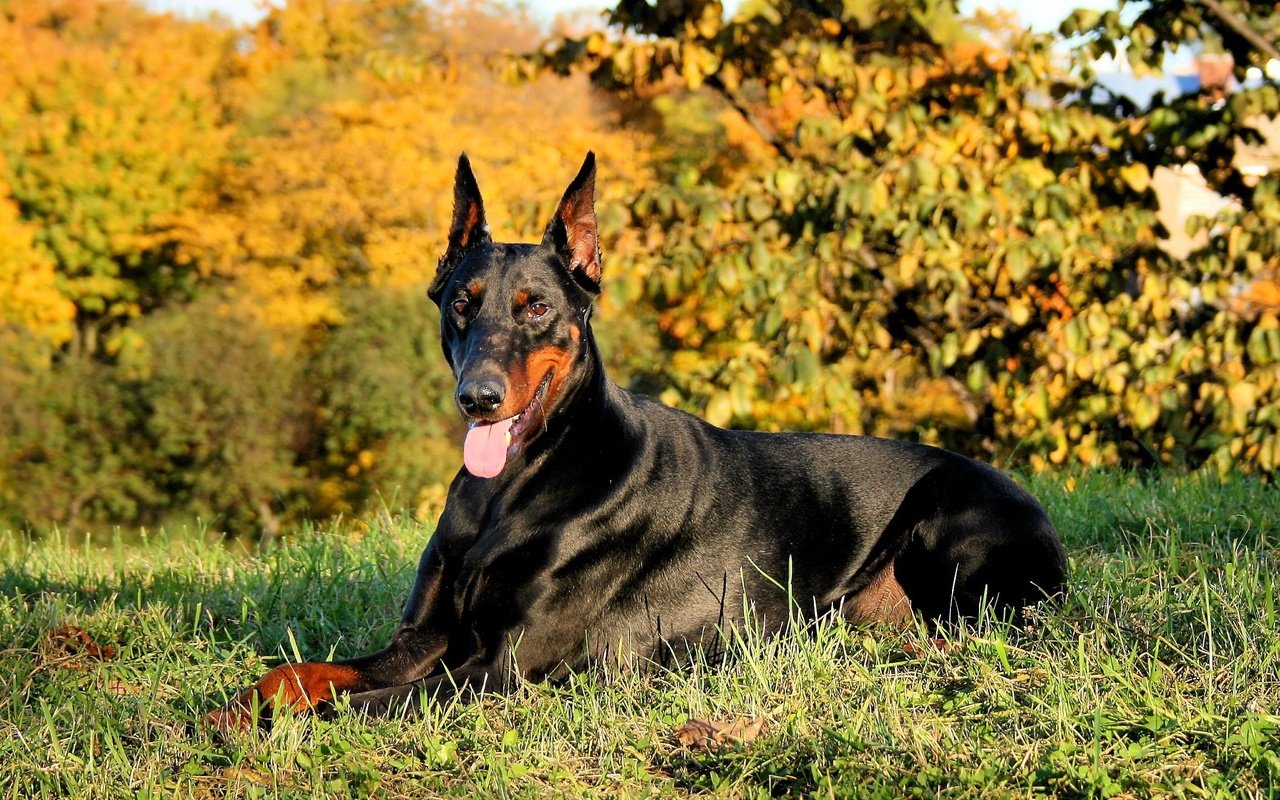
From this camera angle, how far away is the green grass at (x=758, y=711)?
3178 millimetres

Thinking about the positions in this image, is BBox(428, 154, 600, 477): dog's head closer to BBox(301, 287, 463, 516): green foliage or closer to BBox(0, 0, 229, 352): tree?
BBox(301, 287, 463, 516): green foliage

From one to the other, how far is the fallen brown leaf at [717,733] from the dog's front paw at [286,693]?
39.6 inches

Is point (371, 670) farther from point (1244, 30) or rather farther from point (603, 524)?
point (1244, 30)

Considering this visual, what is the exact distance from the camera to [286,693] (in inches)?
147

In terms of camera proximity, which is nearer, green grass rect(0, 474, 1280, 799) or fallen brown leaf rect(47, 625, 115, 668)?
green grass rect(0, 474, 1280, 799)

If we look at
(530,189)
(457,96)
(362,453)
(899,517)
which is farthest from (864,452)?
(457,96)

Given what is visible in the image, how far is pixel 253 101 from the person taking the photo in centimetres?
3741

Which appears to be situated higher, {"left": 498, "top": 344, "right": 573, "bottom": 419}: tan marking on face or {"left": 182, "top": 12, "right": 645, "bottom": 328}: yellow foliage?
{"left": 498, "top": 344, "right": 573, "bottom": 419}: tan marking on face

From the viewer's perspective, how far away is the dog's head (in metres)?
3.98

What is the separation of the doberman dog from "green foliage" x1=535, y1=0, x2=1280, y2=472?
3.32 m

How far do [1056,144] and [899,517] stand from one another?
4718mm

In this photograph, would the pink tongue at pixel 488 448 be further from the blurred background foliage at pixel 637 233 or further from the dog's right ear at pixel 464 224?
the blurred background foliage at pixel 637 233

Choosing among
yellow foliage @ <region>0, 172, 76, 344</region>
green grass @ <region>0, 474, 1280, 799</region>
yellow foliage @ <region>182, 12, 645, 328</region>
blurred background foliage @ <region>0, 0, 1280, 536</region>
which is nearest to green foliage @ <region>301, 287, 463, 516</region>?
blurred background foliage @ <region>0, 0, 1280, 536</region>

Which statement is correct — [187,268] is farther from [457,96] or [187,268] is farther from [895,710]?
[895,710]
